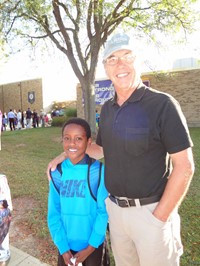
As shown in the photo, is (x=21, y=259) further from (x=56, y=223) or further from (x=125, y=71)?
(x=125, y=71)

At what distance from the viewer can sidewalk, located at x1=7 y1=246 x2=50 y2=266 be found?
125 inches

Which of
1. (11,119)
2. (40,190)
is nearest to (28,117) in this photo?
(11,119)

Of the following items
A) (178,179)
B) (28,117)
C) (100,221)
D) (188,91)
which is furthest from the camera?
(28,117)

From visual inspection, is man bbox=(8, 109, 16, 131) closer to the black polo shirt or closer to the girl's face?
the girl's face

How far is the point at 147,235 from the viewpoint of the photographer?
1.88 m

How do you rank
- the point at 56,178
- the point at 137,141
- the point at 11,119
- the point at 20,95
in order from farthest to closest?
the point at 20,95, the point at 11,119, the point at 56,178, the point at 137,141

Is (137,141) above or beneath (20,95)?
beneath

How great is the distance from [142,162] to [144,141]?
151 mm

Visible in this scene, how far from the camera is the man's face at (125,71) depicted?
199 centimetres

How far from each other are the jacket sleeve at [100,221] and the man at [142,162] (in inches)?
5.2

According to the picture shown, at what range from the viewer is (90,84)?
1296 cm

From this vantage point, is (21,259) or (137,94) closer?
(137,94)

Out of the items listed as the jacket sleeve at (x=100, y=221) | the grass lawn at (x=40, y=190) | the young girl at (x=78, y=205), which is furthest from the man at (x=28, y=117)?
the jacket sleeve at (x=100, y=221)

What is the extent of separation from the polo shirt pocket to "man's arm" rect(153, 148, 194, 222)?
201 millimetres
